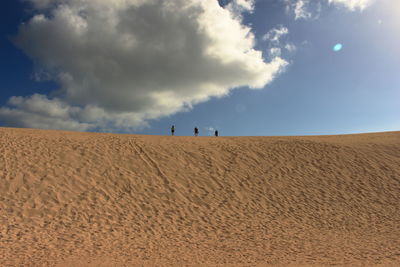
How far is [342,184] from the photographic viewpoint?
653 inches

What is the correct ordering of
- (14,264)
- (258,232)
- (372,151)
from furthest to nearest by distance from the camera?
1. (372,151)
2. (258,232)
3. (14,264)

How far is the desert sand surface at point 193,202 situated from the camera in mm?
8797

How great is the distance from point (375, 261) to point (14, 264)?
10567 millimetres

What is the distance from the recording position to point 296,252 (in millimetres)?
9078

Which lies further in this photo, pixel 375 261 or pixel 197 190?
pixel 197 190

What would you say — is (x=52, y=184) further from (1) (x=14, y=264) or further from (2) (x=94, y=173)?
(1) (x=14, y=264)

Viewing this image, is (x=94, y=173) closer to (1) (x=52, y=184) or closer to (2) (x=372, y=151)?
(1) (x=52, y=184)

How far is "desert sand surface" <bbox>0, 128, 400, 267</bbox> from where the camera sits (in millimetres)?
8797


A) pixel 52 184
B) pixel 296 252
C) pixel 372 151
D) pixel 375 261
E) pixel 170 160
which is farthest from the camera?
pixel 372 151

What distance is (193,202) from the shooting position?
A: 1384 centimetres

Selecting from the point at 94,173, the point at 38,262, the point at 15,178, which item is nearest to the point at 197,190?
the point at 94,173

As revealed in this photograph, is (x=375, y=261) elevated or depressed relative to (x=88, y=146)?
depressed

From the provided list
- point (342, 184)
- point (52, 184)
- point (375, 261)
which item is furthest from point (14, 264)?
point (342, 184)

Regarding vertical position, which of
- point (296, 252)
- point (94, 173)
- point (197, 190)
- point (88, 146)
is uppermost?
point (88, 146)
